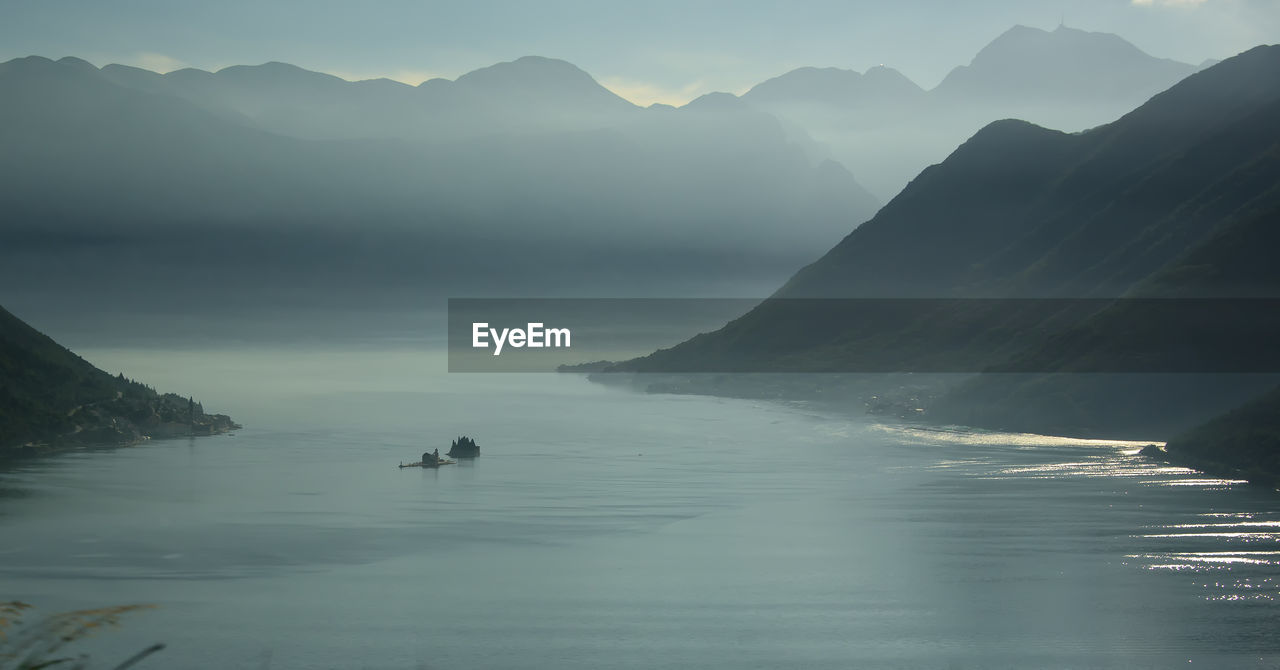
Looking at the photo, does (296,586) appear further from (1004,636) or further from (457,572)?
(1004,636)

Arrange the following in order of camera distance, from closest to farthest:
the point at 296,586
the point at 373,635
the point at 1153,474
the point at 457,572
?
the point at 373,635, the point at 296,586, the point at 457,572, the point at 1153,474

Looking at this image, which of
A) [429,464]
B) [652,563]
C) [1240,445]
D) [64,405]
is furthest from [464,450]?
[1240,445]

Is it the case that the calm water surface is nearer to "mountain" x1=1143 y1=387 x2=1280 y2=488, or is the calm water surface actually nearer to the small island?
"mountain" x1=1143 y1=387 x2=1280 y2=488

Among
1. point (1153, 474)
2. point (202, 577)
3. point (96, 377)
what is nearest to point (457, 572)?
point (202, 577)

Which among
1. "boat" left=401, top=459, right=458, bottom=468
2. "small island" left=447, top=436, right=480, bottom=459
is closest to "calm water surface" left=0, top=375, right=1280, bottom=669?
"boat" left=401, top=459, right=458, bottom=468

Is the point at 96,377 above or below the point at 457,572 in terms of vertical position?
above

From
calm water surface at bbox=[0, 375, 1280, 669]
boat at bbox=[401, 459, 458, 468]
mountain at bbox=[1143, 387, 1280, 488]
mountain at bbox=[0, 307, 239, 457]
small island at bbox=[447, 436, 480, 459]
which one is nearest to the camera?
calm water surface at bbox=[0, 375, 1280, 669]

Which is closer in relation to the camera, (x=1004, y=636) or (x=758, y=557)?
(x=1004, y=636)

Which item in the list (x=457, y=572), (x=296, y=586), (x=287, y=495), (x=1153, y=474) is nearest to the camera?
(x=296, y=586)
